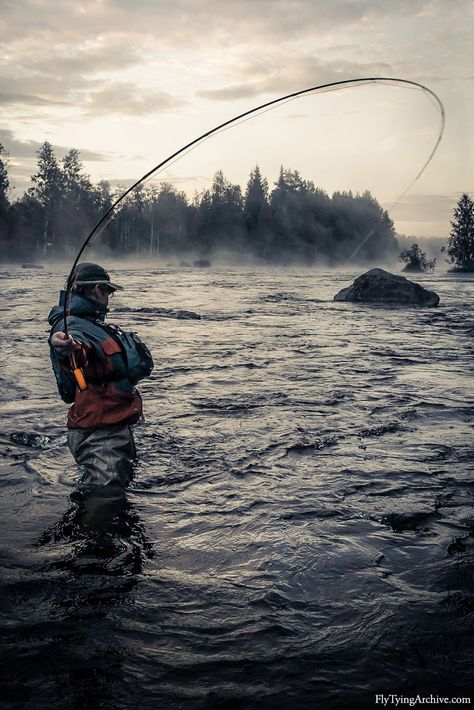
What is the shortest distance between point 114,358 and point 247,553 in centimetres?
145

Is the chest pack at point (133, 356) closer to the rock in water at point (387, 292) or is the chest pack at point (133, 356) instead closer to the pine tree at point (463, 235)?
the rock in water at point (387, 292)

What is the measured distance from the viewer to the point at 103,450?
408 cm

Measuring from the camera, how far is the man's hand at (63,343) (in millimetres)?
3463

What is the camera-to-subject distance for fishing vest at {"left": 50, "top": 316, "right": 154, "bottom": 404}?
390cm

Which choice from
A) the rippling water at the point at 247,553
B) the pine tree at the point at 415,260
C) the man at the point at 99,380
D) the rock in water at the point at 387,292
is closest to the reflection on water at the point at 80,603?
the rippling water at the point at 247,553

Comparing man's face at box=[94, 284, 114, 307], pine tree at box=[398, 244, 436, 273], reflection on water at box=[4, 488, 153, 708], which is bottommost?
reflection on water at box=[4, 488, 153, 708]

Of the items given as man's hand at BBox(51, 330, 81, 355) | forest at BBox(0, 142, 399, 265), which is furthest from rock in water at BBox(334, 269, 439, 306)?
forest at BBox(0, 142, 399, 265)

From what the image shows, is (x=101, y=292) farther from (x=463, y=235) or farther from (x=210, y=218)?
(x=210, y=218)

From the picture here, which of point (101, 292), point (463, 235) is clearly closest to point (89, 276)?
point (101, 292)

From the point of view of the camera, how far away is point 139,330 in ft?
43.4

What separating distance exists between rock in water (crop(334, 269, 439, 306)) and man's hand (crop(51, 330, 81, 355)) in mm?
17127

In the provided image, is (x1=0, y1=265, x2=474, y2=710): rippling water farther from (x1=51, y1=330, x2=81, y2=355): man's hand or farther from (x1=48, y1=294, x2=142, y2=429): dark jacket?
(x1=51, y1=330, x2=81, y2=355): man's hand

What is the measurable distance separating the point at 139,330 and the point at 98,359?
9.45 metres

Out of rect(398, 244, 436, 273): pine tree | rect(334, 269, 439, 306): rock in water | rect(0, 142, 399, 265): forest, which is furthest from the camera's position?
rect(0, 142, 399, 265): forest
